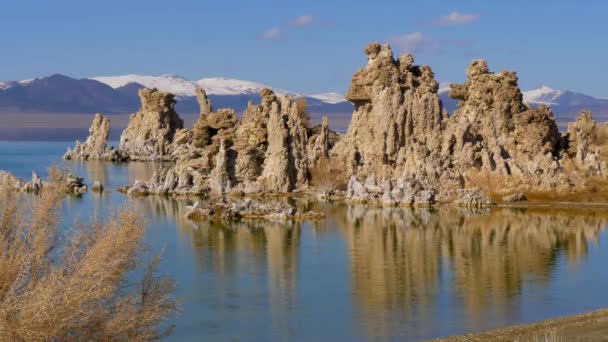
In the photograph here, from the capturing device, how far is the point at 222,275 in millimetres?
33219

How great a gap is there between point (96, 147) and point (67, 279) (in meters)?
100

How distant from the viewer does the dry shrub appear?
60188 mm

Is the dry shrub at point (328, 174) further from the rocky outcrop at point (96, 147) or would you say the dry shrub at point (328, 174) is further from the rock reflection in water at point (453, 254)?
the rocky outcrop at point (96, 147)

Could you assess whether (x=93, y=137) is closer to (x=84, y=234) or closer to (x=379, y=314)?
(x=379, y=314)

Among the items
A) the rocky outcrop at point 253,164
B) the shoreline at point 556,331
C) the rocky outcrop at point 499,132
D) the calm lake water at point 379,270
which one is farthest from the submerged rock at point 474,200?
the shoreline at point 556,331

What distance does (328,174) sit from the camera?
60844mm

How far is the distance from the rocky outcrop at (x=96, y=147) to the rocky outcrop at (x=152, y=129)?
5.98 ft

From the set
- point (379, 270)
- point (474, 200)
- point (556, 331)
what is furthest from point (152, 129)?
point (556, 331)

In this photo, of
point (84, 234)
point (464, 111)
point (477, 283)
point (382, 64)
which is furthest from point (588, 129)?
point (84, 234)

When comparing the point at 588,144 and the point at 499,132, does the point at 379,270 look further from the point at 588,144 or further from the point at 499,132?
the point at 588,144

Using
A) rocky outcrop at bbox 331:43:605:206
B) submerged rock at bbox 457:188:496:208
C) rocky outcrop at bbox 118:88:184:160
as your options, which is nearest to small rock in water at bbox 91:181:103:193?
rocky outcrop at bbox 331:43:605:206

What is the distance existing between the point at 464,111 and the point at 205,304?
3786cm

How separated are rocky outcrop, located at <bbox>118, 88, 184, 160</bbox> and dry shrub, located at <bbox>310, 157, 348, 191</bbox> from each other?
4937cm

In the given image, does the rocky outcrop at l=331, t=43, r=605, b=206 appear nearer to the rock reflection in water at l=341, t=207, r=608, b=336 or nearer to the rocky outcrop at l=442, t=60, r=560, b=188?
the rocky outcrop at l=442, t=60, r=560, b=188
